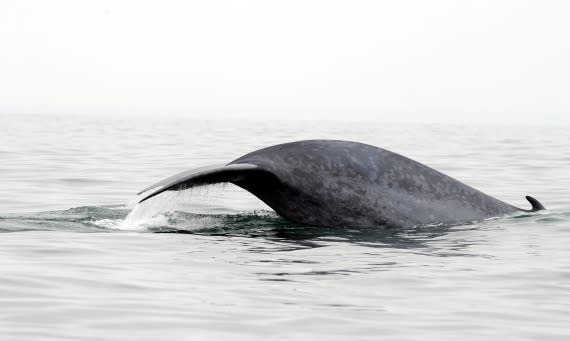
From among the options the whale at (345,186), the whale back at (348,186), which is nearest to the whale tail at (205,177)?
the whale at (345,186)

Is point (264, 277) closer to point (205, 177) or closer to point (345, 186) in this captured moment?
point (205, 177)

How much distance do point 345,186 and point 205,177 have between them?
5.51 feet

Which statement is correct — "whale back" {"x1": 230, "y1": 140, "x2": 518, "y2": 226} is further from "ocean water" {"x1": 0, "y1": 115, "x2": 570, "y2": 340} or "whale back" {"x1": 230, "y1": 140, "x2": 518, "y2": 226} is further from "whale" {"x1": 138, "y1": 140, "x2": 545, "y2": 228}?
"ocean water" {"x1": 0, "y1": 115, "x2": 570, "y2": 340}

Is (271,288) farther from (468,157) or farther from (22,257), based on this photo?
(468,157)

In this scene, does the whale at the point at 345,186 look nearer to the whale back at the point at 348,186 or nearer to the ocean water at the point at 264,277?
the whale back at the point at 348,186

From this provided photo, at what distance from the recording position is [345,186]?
11.1 meters

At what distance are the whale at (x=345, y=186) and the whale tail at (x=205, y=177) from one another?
0.03m

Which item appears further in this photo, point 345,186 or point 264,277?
point 345,186

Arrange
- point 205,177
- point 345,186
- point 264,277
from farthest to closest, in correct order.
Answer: point 345,186 → point 205,177 → point 264,277

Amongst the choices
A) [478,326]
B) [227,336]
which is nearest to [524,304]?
[478,326]

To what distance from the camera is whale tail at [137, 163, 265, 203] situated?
1008 cm

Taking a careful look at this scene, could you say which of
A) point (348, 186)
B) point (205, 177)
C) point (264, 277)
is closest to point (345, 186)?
point (348, 186)

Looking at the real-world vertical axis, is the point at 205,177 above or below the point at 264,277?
above

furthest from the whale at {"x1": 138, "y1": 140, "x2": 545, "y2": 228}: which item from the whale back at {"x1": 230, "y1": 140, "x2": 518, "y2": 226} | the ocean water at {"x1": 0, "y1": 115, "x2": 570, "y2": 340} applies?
the ocean water at {"x1": 0, "y1": 115, "x2": 570, "y2": 340}
